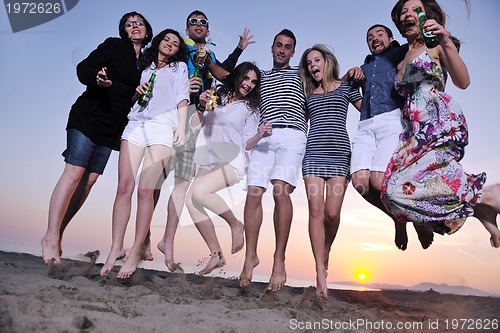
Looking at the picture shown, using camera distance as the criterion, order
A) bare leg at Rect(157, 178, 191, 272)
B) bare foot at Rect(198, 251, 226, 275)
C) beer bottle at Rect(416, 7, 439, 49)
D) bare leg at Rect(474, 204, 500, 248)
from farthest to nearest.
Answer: bare leg at Rect(157, 178, 191, 272) < bare foot at Rect(198, 251, 226, 275) < bare leg at Rect(474, 204, 500, 248) < beer bottle at Rect(416, 7, 439, 49)

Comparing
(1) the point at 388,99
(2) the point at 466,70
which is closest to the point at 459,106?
(2) the point at 466,70

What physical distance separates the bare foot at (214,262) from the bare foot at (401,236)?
166cm

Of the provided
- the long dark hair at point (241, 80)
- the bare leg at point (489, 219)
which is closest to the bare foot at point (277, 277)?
the long dark hair at point (241, 80)

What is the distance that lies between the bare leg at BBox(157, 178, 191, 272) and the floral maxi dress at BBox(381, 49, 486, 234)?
206 cm

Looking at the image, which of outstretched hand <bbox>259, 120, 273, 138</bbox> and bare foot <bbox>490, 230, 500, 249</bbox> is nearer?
bare foot <bbox>490, 230, 500, 249</bbox>

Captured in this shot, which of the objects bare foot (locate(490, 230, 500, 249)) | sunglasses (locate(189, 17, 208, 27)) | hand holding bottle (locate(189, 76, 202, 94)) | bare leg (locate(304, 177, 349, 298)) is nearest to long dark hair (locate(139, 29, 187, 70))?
hand holding bottle (locate(189, 76, 202, 94))

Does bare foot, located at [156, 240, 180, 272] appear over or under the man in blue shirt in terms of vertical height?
under

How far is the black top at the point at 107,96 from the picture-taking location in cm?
414

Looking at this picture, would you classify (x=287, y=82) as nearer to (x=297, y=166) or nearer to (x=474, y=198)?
(x=297, y=166)

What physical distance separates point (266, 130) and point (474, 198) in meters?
1.71

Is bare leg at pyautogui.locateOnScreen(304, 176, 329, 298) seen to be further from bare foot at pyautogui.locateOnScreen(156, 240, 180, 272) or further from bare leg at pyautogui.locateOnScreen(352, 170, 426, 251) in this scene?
bare foot at pyautogui.locateOnScreen(156, 240, 180, 272)

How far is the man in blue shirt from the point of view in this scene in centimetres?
398

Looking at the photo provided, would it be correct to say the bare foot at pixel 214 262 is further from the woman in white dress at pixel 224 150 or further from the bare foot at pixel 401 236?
the bare foot at pixel 401 236

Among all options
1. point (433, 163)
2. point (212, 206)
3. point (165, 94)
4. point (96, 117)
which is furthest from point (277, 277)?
point (96, 117)
